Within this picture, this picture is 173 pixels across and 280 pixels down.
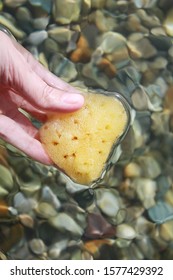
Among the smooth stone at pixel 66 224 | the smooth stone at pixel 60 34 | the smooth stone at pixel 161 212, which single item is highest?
the smooth stone at pixel 60 34

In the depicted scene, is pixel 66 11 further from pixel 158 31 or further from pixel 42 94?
pixel 42 94

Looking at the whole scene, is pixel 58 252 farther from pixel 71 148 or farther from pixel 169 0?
pixel 169 0

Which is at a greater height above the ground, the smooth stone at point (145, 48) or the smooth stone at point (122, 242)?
the smooth stone at point (145, 48)

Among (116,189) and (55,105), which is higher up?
(55,105)

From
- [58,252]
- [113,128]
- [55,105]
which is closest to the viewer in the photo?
[55,105]

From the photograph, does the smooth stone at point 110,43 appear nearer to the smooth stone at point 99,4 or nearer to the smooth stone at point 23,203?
the smooth stone at point 99,4

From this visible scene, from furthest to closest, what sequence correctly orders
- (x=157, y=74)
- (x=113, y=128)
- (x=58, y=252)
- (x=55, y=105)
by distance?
A: 1. (x=157, y=74)
2. (x=58, y=252)
3. (x=113, y=128)
4. (x=55, y=105)

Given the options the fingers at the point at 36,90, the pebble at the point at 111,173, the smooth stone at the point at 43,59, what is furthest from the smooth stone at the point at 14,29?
the fingers at the point at 36,90

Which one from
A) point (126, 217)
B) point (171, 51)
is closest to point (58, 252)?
point (126, 217)

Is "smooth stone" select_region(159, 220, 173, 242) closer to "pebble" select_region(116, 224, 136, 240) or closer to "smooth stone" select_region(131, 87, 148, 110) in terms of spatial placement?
"pebble" select_region(116, 224, 136, 240)
